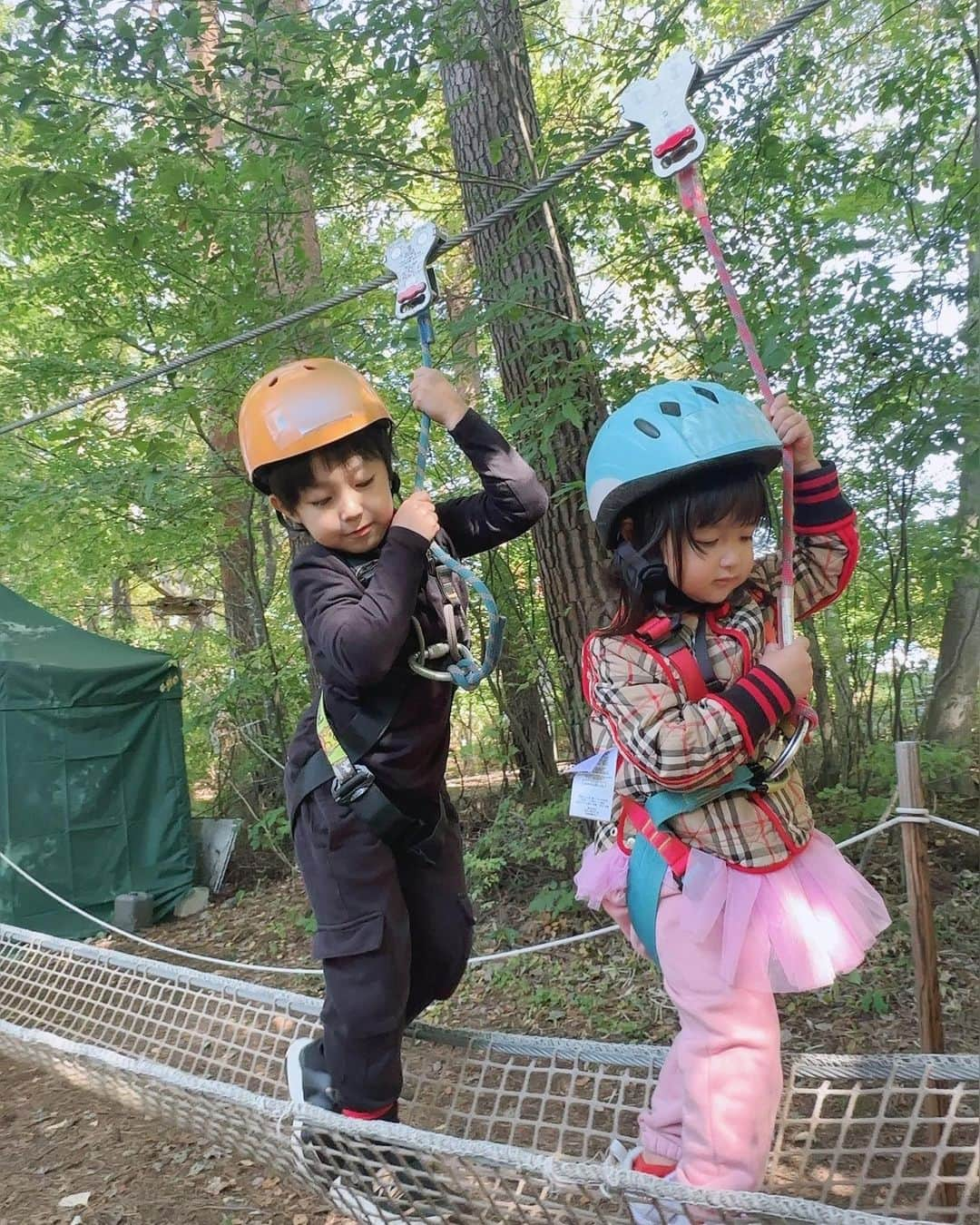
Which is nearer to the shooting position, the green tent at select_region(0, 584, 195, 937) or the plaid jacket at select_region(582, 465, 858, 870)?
the plaid jacket at select_region(582, 465, 858, 870)

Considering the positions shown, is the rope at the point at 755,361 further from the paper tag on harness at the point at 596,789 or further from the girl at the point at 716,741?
the paper tag on harness at the point at 596,789

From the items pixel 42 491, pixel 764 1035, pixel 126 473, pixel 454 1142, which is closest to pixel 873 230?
pixel 764 1035

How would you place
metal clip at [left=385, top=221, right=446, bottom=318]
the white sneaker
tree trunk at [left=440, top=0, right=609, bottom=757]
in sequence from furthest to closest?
tree trunk at [left=440, top=0, right=609, bottom=757] → metal clip at [left=385, top=221, right=446, bottom=318] → the white sneaker

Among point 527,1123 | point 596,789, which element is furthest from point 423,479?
point 527,1123

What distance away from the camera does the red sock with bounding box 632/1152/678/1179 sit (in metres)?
1.45

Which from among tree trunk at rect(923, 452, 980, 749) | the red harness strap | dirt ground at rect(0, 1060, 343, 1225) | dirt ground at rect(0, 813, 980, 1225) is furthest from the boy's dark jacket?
tree trunk at rect(923, 452, 980, 749)

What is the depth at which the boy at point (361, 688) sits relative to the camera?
56.0 inches

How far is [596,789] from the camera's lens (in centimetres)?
139

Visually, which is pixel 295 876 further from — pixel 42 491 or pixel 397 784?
pixel 397 784

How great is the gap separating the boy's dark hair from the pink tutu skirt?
828 mm

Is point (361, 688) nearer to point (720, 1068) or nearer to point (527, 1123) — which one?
point (720, 1068)

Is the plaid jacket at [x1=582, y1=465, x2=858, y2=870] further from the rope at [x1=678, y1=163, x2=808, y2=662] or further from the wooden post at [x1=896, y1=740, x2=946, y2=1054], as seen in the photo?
the wooden post at [x1=896, y1=740, x2=946, y2=1054]

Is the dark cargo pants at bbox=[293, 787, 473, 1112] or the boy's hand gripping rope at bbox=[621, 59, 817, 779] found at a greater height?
the boy's hand gripping rope at bbox=[621, 59, 817, 779]

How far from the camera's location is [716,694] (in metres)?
1.26
